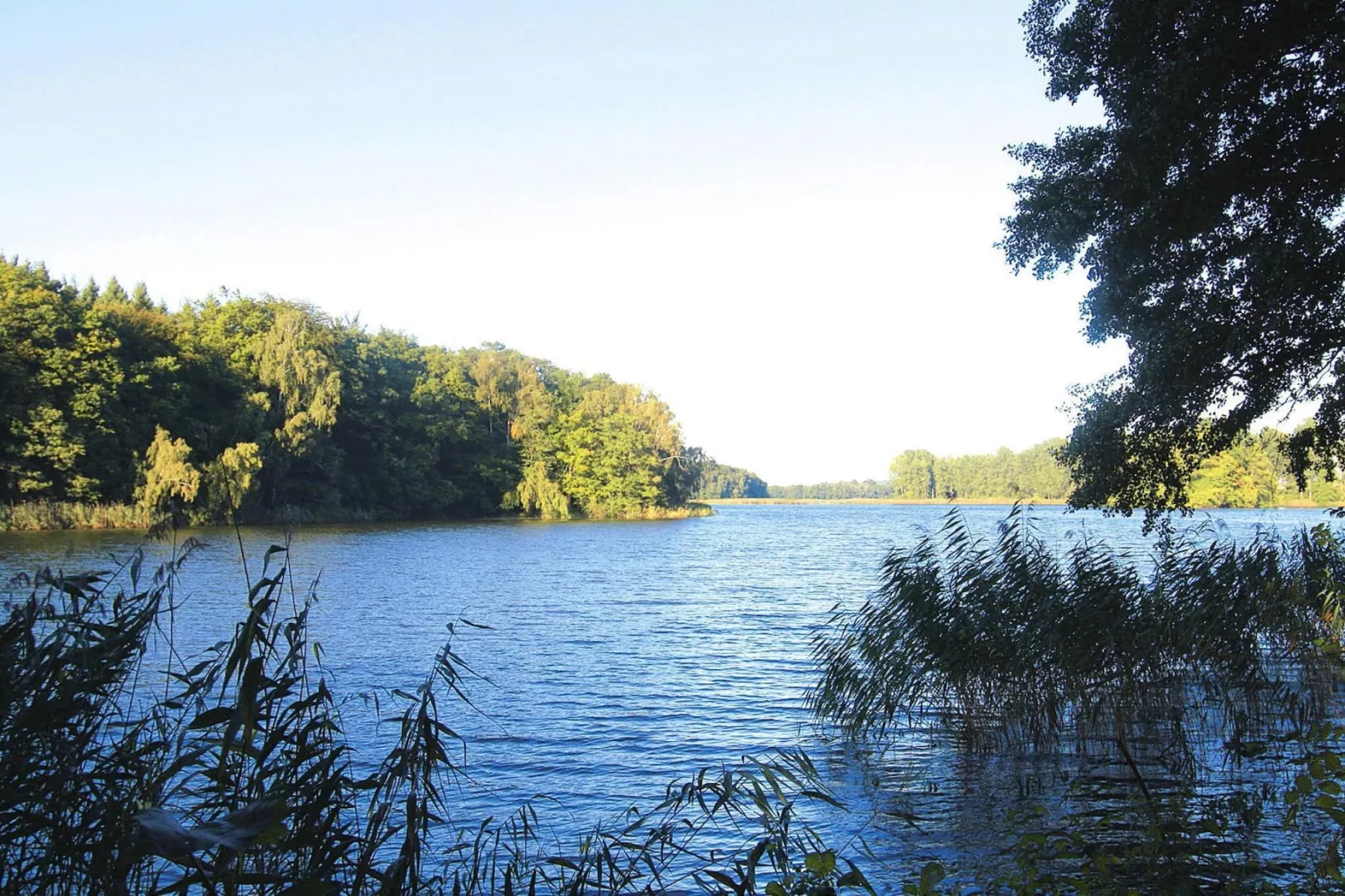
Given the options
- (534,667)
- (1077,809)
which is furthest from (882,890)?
(534,667)

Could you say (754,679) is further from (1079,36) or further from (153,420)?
(153,420)

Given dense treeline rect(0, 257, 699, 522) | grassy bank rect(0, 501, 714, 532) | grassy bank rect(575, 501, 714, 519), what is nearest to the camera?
grassy bank rect(0, 501, 714, 532)

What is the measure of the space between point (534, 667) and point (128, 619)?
482 inches

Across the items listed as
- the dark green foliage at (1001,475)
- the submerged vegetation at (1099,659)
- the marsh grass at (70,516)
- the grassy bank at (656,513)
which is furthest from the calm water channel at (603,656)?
the dark green foliage at (1001,475)

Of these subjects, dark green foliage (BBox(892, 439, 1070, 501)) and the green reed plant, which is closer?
the green reed plant

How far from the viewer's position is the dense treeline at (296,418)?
52500 mm

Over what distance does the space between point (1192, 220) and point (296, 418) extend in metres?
60.6

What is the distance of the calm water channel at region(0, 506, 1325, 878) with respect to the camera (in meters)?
10.2

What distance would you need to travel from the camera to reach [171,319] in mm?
66062

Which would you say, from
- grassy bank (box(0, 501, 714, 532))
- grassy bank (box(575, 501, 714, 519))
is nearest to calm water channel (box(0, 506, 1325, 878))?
grassy bank (box(0, 501, 714, 532))

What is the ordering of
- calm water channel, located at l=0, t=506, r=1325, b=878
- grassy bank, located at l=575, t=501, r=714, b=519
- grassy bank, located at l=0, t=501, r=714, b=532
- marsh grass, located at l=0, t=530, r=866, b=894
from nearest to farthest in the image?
marsh grass, located at l=0, t=530, r=866, b=894 < calm water channel, located at l=0, t=506, r=1325, b=878 < grassy bank, located at l=0, t=501, r=714, b=532 < grassy bank, located at l=575, t=501, r=714, b=519

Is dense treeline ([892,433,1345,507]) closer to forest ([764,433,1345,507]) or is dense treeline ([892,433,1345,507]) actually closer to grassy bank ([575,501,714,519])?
forest ([764,433,1345,507])

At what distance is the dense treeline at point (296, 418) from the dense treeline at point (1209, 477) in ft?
90.2

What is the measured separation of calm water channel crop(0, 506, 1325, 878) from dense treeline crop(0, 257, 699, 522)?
7.06 meters
